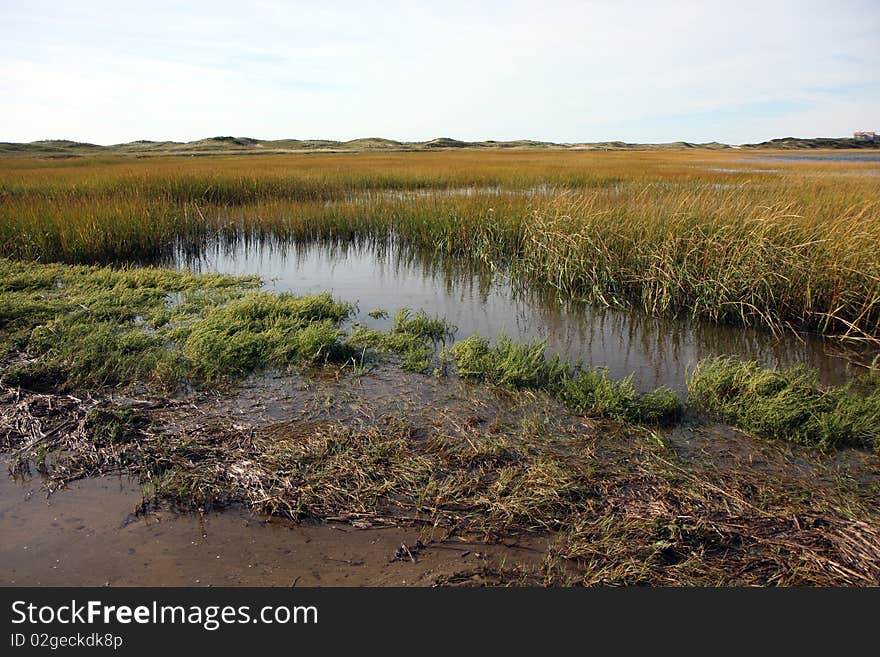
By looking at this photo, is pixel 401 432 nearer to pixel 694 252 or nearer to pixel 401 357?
pixel 401 357

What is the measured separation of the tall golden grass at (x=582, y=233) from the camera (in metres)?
5.93

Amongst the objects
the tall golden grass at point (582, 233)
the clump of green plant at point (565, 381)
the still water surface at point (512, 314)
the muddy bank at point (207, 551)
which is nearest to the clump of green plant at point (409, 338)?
the still water surface at point (512, 314)

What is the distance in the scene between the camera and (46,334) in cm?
505

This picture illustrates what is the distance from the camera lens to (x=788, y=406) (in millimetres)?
3789

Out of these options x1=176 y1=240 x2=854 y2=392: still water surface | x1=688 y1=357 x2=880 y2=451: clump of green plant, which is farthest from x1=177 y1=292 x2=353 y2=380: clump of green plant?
x1=688 y1=357 x2=880 y2=451: clump of green plant

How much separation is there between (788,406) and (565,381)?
5.14 ft

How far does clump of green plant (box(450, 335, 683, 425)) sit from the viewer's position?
155 inches

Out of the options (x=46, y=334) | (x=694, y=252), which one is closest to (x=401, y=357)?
(x=46, y=334)

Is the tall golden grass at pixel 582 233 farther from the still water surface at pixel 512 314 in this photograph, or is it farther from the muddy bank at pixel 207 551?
the muddy bank at pixel 207 551

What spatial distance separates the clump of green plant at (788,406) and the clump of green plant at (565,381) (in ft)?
1.18

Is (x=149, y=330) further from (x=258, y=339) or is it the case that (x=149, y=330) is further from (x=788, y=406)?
(x=788, y=406)

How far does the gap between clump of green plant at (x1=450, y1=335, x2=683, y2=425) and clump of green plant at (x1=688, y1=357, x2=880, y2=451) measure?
359 mm

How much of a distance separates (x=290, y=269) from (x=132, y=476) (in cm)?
637

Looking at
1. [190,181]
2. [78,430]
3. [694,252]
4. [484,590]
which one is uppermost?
[190,181]
